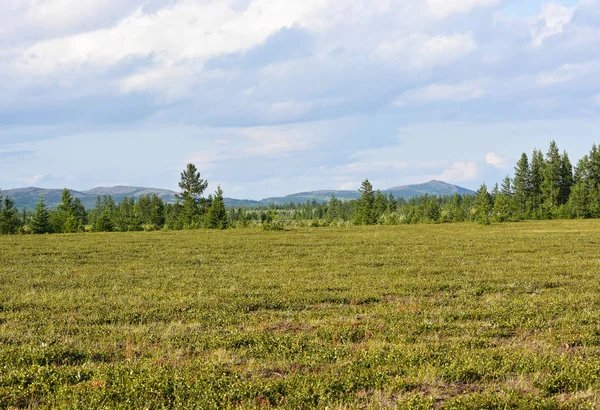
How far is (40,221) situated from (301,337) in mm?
92208

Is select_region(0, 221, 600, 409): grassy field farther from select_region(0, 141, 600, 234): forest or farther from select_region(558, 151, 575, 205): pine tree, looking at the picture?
select_region(558, 151, 575, 205): pine tree

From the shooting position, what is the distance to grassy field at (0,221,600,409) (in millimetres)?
8203

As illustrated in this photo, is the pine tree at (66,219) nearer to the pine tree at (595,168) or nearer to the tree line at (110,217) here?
the tree line at (110,217)

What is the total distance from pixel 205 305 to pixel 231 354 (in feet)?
20.5

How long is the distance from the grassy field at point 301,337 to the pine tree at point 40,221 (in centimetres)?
7026

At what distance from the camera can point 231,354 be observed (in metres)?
10.7

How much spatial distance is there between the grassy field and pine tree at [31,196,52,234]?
70.3 meters

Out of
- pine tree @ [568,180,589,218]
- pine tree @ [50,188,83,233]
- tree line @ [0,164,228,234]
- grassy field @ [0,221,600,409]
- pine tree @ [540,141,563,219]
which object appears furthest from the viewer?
pine tree @ [540,141,563,219]

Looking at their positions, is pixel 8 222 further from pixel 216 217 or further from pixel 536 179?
pixel 536 179

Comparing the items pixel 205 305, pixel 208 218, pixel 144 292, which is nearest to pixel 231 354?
pixel 205 305

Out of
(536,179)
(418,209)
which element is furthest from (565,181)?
(418,209)

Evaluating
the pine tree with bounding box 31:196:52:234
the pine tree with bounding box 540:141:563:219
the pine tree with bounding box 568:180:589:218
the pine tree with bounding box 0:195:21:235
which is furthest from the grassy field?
the pine tree with bounding box 540:141:563:219

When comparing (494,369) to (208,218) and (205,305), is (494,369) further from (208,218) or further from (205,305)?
(208,218)

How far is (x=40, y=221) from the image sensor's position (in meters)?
90.1
